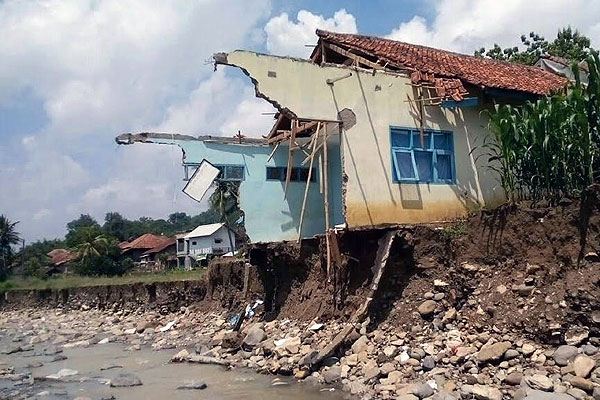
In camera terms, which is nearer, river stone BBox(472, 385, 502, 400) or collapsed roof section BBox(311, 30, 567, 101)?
river stone BBox(472, 385, 502, 400)

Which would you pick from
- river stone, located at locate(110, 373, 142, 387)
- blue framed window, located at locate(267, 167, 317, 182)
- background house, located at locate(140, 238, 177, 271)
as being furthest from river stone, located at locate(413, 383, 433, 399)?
background house, located at locate(140, 238, 177, 271)

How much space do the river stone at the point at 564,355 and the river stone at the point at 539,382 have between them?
0.38 meters

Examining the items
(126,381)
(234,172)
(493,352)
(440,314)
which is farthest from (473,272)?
(126,381)

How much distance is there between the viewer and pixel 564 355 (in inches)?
311

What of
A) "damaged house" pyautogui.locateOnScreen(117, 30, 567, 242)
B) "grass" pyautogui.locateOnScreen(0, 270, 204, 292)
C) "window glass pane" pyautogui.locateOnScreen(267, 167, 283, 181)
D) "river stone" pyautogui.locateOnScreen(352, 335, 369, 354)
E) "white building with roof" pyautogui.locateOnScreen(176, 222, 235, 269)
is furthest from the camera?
"white building with roof" pyautogui.locateOnScreen(176, 222, 235, 269)

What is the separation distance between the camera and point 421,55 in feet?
49.1

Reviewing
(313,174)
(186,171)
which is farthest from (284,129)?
(186,171)

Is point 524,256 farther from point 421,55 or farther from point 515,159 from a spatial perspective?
point 421,55

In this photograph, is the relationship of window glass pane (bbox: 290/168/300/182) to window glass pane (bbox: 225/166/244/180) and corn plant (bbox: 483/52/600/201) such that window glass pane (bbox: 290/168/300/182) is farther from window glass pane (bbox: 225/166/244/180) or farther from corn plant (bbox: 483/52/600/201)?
corn plant (bbox: 483/52/600/201)

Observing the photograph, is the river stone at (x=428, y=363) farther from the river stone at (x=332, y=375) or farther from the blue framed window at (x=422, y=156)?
the blue framed window at (x=422, y=156)

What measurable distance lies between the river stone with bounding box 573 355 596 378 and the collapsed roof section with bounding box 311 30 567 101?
20.2 ft

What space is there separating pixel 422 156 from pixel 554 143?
3312 mm

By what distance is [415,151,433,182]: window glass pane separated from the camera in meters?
12.5

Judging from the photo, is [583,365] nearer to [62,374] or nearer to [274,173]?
[274,173]
